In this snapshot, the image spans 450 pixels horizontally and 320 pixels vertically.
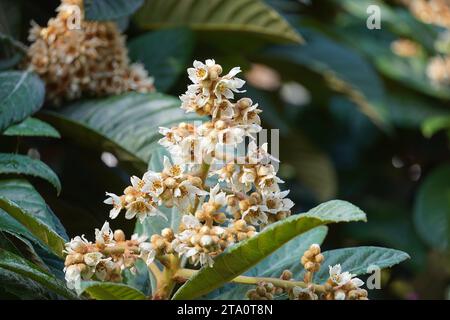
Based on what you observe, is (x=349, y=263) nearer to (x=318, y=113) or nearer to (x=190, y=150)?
(x=190, y=150)

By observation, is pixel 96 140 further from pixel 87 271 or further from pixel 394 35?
pixel 394 35

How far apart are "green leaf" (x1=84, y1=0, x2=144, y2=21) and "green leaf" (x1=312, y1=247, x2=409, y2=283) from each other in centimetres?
49

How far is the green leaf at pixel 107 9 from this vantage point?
1214 mm

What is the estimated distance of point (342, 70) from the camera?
1895 millimetres

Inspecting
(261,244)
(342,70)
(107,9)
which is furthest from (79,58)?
(342,70)

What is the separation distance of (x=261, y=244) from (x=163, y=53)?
0.71m

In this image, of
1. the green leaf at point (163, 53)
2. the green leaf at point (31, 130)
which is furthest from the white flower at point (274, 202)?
the green leaf at point (163, 53)

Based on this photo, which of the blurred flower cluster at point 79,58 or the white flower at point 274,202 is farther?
the blurred flower cluster at point 79,58

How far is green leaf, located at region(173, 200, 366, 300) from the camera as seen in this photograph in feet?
2.63

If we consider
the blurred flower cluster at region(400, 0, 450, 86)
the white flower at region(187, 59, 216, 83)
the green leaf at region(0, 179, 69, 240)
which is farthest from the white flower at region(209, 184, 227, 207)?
the blurred flower cluster at region(400, 0, 450, 86)

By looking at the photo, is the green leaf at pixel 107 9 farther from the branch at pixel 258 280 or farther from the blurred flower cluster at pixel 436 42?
the blurred flower cluster at pixel 436 42

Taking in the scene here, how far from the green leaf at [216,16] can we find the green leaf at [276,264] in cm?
54

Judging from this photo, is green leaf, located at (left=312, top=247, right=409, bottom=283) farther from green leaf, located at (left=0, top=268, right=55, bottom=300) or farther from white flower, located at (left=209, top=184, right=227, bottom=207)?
green leaf, located at (left=0, top=268, right=55, bottom=300)
